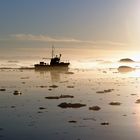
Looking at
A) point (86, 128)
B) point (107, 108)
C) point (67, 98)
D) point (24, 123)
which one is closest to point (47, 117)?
point (24, 123)

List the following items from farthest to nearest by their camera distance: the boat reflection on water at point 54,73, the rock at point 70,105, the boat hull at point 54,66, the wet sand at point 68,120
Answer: the boat hull at point 54,66 < the boat reflection on water at point 54,73 < the rock at point 70,105 < the wet sand at point 68,120

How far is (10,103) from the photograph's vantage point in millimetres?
41719

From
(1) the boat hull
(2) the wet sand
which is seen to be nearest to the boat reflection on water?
(1) the boat hull

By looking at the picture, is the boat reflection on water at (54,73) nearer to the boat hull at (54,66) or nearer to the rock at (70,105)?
the boat hull at (54,66)

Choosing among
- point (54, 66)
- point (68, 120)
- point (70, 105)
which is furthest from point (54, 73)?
point (68, 120)

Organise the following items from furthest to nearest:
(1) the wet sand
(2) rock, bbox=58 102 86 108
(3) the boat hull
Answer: (3) the boat hull
(2) rock, bbox=58 102 86 108
(1) the wet sand

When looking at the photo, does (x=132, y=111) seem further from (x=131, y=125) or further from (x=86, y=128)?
(x=86, y=128)

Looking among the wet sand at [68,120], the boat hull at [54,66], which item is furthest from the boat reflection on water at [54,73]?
the wet sand at [68,120]

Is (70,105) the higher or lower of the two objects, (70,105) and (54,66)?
the lower

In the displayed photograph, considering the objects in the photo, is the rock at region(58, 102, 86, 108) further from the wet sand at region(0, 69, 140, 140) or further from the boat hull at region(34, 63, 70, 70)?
the boat hull at region(34, 63, 70, 70)

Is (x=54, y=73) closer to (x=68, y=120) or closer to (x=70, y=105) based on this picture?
(x=70, y=105)

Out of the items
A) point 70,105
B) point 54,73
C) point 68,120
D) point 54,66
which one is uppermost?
point 54,66

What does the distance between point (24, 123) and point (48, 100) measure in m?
15.4

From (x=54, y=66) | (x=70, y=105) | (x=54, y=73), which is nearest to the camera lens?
(x=70, y=105)
